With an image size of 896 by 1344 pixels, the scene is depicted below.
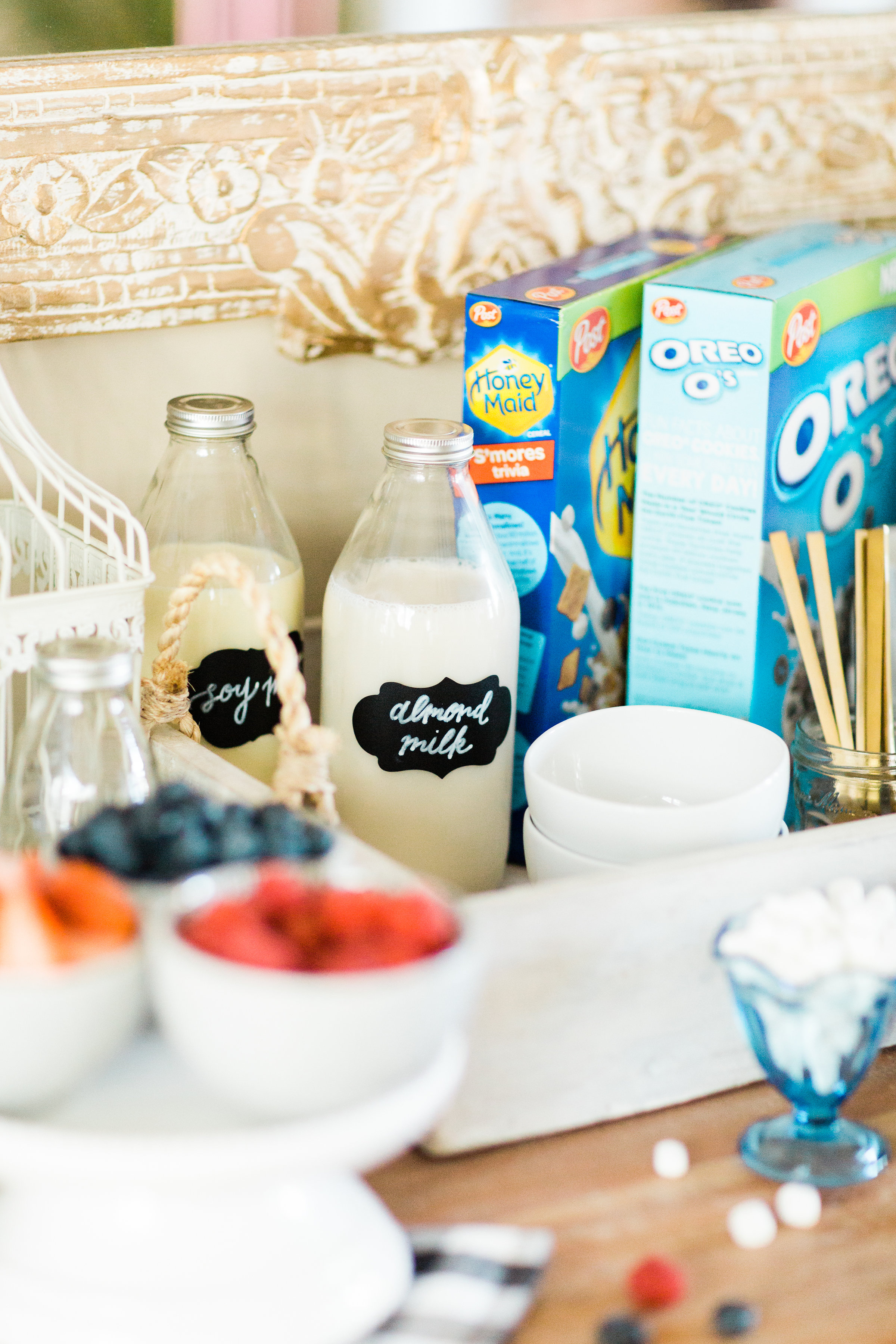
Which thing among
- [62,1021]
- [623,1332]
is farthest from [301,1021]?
[623,1332]

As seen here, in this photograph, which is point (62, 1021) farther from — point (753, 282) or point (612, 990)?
point (753, 282)

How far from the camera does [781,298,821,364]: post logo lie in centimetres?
85

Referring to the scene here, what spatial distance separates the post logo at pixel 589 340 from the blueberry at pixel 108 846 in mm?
436

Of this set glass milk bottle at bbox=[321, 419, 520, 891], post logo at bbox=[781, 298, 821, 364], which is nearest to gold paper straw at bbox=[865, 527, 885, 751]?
post logo at bbox=[781, 298, 821, 364]

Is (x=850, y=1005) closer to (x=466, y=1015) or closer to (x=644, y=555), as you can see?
(x=466, y=1015)

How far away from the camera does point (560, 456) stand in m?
0.85

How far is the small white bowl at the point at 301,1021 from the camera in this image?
0.44 metres

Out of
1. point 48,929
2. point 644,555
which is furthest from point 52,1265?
point 644,555

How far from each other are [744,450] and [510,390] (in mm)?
141

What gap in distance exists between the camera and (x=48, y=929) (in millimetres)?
471

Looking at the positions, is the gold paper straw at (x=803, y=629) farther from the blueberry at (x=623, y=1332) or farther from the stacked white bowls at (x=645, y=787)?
the blueberry at (x=623, y=1332)

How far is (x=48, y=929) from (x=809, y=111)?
870mm

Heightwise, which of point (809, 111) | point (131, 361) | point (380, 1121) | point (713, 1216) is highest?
point (809, 111)

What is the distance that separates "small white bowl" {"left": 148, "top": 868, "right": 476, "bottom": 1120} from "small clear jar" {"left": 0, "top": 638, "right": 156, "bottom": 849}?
0.46 ft
